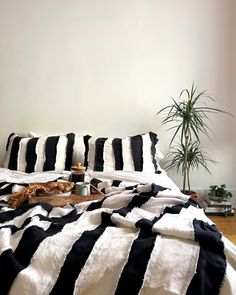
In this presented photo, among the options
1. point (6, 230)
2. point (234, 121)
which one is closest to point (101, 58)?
point (234, 121)

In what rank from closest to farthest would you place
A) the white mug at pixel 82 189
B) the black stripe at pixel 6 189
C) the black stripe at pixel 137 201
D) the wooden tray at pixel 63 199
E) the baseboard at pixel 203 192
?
the black stripe at pixel 137 201, the wooden tray at pixel 63 199, the white mug at pixel 82 189, the black stripe at pixel 6 189, the baseboard at pixel 203 192

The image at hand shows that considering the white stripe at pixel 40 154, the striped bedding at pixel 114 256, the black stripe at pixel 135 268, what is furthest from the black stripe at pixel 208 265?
the white stripe at pixel 40 154

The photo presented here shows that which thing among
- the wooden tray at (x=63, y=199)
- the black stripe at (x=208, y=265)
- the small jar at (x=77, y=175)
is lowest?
the black stripe at (x=208, y=265)

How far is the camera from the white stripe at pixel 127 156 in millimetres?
2797

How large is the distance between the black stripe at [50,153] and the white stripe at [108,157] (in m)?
0.39

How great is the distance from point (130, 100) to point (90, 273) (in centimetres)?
241

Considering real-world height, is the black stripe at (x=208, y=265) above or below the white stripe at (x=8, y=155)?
below

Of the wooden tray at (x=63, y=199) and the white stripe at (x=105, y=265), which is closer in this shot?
the white stripe at (x=105, y=265)

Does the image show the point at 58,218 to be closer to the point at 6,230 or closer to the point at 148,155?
the point at 6,230

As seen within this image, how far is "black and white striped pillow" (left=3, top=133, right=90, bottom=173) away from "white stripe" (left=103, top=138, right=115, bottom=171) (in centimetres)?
16

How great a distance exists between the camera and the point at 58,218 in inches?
61.2

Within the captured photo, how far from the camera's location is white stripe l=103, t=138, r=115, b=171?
9.24ft

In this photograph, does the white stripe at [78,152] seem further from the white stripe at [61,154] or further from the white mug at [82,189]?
the white mug at [82,189]

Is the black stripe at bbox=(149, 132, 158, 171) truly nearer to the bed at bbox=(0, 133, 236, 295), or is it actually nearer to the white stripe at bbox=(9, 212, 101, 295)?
the bed at bbox=(0, 133, 236, 295)
